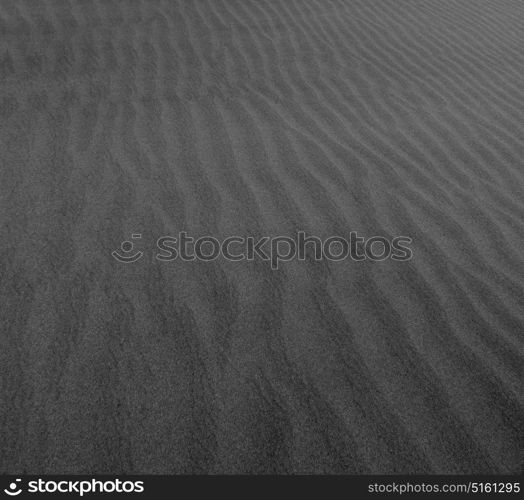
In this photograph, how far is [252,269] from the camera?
208 centimetres

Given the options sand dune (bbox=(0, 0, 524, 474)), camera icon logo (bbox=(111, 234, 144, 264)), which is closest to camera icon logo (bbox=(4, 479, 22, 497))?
sand dune (bbox=(0, 0, 524, 474))

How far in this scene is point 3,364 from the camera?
63.0 inches

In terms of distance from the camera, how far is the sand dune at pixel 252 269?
58.3 inches

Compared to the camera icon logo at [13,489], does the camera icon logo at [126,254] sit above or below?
Result: above

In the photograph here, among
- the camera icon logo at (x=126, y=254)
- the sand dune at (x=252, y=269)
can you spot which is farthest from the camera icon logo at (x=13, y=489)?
the camera icon logo at (x=126, y=254)

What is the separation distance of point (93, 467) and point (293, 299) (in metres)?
0.92

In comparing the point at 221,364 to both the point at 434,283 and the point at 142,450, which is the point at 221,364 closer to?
the point at 142,450

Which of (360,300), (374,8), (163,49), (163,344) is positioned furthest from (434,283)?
(374,8)

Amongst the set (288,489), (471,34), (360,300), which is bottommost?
(288,489)

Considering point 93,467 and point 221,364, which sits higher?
point 221,364

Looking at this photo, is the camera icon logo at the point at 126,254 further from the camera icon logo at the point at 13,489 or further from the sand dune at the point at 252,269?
the camera icon logo at the point at 13,489

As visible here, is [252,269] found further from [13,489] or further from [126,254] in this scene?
[13,489]

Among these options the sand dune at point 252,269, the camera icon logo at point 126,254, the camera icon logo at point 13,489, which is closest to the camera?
the camera icon logo at point 13,489

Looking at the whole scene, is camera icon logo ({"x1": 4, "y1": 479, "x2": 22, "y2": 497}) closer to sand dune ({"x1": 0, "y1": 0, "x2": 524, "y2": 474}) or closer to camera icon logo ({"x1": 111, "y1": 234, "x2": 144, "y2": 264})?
sand dune ({"x1": 0, "y1": 0, "x2": 524, "y2": 474})
